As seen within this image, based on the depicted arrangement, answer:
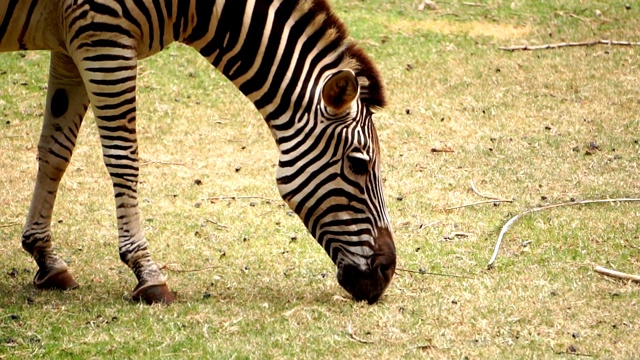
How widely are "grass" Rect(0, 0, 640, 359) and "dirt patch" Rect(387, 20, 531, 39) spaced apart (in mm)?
42

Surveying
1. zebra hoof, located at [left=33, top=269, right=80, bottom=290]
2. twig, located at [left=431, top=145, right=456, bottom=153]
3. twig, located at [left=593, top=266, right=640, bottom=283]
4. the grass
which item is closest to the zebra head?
the grass

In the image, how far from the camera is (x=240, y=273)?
→ 7.43m

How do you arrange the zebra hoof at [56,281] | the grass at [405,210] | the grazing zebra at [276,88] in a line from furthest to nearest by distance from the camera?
the zebra hoof at [56,281] → the grazing zebra at [276,88] → the grass at [405,210]

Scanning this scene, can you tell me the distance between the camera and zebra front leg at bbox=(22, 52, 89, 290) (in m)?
7.20

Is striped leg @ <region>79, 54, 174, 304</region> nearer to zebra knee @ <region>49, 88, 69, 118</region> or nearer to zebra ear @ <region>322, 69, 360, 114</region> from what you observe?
zebra knee @ <region>49, 88, 69, 118</region>

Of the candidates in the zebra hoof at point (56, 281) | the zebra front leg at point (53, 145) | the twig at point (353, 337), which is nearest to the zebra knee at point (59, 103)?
the zebra front leg at point (53, 145)

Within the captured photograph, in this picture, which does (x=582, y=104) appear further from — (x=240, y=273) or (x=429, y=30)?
(x=240, y=273)

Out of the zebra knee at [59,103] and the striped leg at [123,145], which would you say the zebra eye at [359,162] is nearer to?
the striped leg at [123,145]

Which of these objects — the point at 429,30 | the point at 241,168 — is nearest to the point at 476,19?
the point at 429,30

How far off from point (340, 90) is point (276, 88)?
492 mm

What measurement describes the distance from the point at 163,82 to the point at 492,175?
4.68m

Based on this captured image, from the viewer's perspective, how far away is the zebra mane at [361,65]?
21.6ft

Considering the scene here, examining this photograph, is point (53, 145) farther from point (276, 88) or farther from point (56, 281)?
point (276, 88)

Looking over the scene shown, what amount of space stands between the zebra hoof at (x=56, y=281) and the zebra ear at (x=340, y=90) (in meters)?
2.28
